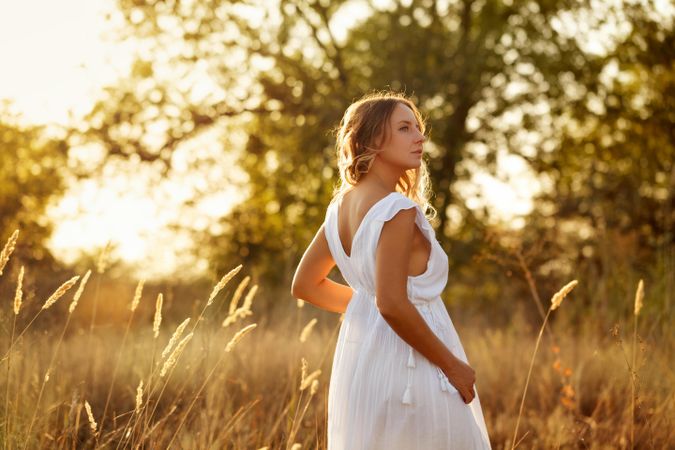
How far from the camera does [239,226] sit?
14055 mm

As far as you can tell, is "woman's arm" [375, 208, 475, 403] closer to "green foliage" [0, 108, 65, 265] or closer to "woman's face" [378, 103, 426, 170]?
"woman's face" [378, 103, 426, 170]

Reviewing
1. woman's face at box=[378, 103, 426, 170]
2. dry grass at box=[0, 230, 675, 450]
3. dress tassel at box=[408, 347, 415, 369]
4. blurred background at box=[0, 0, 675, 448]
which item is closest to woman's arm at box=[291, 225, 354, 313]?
woman's face at box=[378, 103, 426, 170]

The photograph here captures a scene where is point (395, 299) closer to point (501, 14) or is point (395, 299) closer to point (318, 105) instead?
point (318, 105)

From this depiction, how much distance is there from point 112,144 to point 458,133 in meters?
5.46

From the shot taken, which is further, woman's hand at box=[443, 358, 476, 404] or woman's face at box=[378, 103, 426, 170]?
woman's face at box=[378, 103, 426, 170]

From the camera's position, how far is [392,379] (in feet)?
8.24

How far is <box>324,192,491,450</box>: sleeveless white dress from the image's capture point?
2.46 m

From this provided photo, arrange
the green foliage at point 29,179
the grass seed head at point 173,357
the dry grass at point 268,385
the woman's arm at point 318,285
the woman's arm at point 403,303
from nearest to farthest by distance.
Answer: the woman's arm at point 403,303 → the grass seed head at point 173,357 → the woman's arm at point 318,285 → the dry grass at point 268,385 → the green foliage at point 29,179

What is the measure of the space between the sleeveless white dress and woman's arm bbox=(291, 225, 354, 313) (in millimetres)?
291

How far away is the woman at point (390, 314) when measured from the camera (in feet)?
8.06

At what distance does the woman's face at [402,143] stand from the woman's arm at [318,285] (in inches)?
17.8

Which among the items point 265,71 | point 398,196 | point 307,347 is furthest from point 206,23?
point 398,196

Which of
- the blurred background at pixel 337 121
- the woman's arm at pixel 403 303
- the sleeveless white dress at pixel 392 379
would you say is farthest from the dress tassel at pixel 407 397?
the blurred background at pixel 337 121

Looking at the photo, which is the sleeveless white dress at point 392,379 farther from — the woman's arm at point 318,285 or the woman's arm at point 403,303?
the woman's arm at point 318,285
